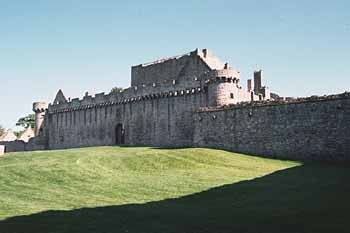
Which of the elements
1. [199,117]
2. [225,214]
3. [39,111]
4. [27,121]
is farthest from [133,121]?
[27,121]

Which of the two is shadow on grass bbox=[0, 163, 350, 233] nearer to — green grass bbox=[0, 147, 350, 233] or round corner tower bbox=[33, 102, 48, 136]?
green grass bbox=[0, 147, 350, 233]

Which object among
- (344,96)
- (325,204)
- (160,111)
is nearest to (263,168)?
(344,96)

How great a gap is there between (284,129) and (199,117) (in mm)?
6816

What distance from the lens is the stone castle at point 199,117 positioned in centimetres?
2383

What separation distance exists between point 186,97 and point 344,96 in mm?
13514

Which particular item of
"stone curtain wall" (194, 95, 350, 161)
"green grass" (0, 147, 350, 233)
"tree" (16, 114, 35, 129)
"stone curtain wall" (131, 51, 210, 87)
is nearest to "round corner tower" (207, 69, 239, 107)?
"stone curtain wall" (194, 95, 350, 161)

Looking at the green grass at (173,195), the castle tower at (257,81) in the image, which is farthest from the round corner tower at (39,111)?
the green grass at (173,195)

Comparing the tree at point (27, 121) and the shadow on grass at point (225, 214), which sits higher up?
the tree at point (27, 121)

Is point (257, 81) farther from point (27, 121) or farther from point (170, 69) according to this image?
point (27, 121)

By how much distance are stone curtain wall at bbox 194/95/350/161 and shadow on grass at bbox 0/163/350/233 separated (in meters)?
8.50

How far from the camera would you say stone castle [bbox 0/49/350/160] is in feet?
78.2

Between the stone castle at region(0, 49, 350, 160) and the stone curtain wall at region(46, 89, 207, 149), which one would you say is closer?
the stone castle at region(0, 49, 350, 160)

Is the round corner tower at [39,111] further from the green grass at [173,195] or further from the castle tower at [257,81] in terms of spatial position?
the green grass at [173,195]

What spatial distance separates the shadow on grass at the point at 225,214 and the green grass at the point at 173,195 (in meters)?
0.02
